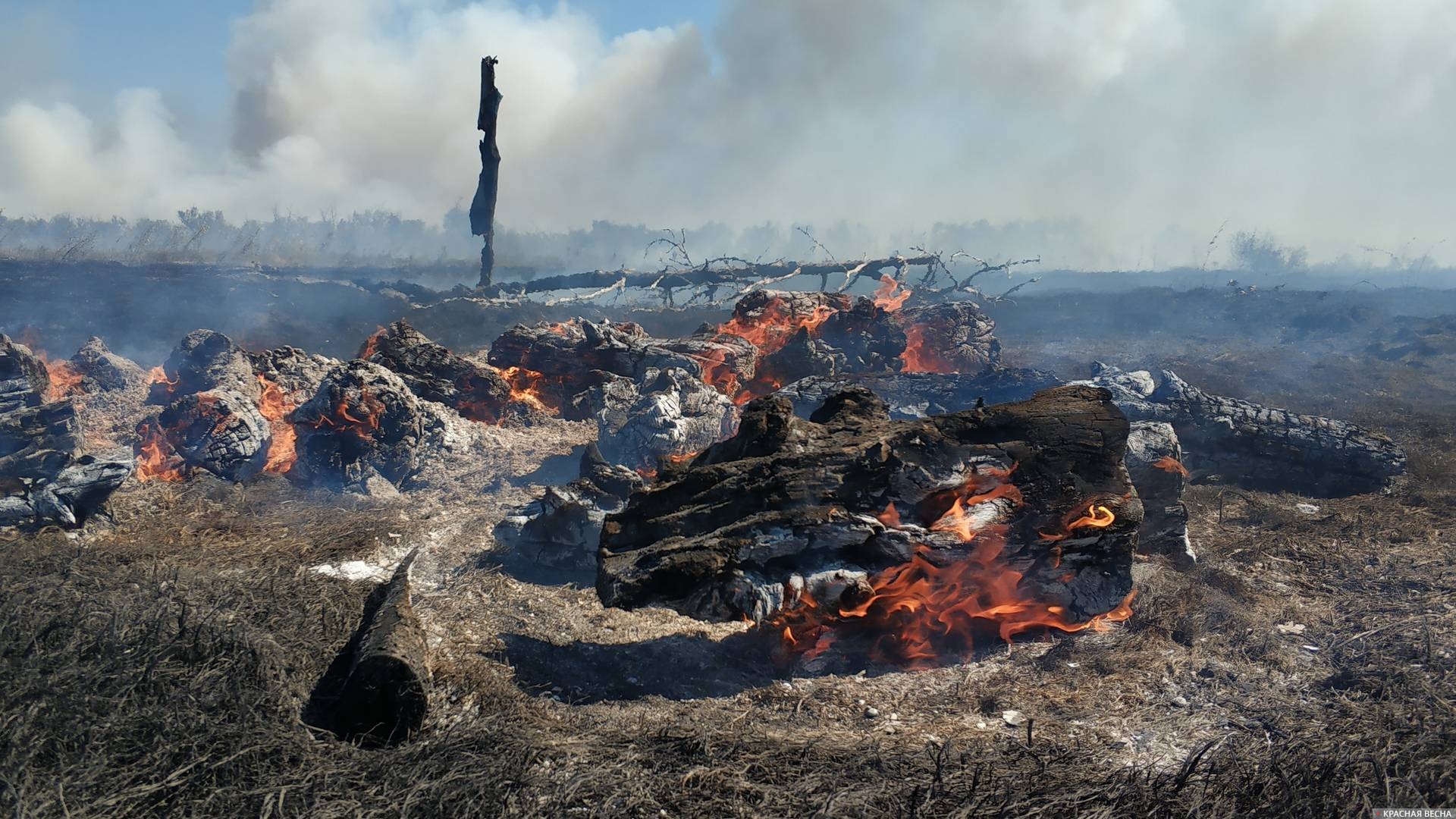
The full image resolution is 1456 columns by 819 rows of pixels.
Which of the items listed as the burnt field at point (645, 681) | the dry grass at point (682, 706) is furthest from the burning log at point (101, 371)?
the dry grass at point (682, 706)

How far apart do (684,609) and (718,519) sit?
92 centimetres

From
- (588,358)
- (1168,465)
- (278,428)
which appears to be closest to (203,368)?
(278,428)

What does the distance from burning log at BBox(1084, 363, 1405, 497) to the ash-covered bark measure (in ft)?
19.3

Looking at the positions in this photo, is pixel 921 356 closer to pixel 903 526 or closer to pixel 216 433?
pixel 903 526

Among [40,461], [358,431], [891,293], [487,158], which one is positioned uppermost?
[487,158]

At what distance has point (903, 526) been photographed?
217 inches

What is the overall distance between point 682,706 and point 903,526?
2335 mm

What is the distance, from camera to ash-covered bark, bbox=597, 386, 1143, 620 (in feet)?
16.9

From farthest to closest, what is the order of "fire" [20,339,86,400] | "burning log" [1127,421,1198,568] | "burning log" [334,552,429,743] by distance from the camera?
"fire" [20,339,86,400] → "burning log" [1127,421,1198,568] → "burning log" [334,552,429,743]

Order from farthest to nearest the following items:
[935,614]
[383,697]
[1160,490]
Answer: [1160,490] → [935,614] → [383,697]

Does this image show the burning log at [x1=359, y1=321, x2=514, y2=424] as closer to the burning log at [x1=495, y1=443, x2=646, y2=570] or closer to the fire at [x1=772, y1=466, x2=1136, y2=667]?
the burning log at [x1=495, y1=443, x2=646, y2=570]

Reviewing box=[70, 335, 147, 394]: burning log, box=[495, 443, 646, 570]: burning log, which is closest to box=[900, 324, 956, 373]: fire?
box=[495, 443, 646, 570]: burning log

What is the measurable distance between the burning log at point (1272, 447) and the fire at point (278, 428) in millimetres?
14384

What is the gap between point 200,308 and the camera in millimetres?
20422
